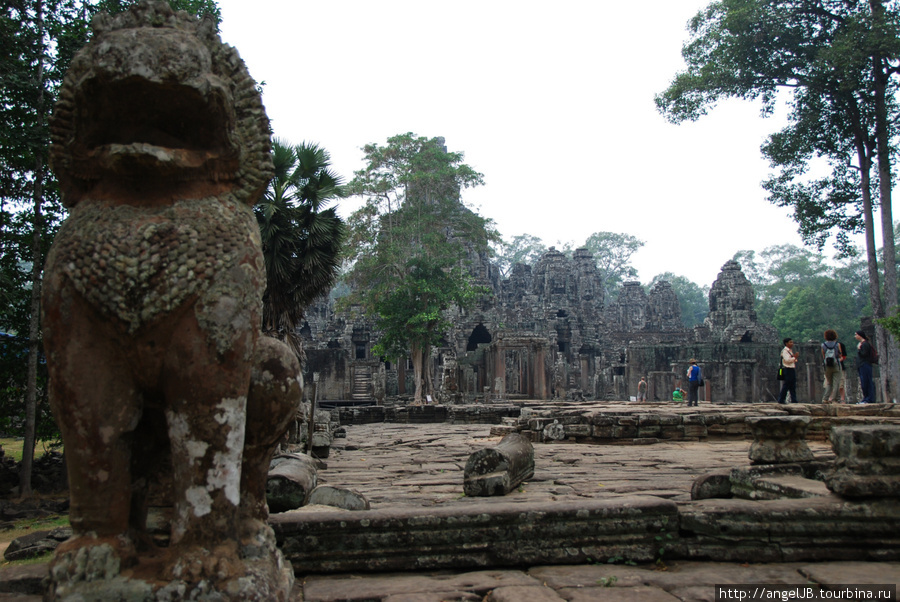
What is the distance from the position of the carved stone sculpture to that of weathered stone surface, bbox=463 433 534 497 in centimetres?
241

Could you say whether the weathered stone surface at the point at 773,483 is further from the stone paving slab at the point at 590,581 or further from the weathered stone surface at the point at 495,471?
the weathered stone surface at the point at 495,471

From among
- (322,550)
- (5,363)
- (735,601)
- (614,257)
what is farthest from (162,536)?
(614,257)

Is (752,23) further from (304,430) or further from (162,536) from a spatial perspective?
(162,536)

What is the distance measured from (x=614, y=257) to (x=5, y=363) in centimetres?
6089

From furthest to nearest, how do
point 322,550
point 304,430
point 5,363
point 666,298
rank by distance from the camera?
point 666,298 → point 5,363 → point 304,430 → point 322,550

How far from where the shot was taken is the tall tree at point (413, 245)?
22.0 metres

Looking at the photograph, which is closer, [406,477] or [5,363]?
[406,477]

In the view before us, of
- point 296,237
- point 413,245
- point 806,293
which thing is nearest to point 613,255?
point 806,293

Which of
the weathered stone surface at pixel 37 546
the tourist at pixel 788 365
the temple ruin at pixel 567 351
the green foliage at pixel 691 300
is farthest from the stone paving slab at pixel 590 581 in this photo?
the green foliage at pixel 691 300

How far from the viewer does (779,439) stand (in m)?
4.30

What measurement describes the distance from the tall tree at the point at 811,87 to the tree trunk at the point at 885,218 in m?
0.03

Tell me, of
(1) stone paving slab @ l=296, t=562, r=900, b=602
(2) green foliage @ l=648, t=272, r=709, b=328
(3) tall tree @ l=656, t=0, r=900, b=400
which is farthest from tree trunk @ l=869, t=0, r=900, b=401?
(2) green foliage @ l=648, t=272, r=709, b=328

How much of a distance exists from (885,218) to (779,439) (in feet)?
50.8

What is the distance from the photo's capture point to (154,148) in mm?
1819
